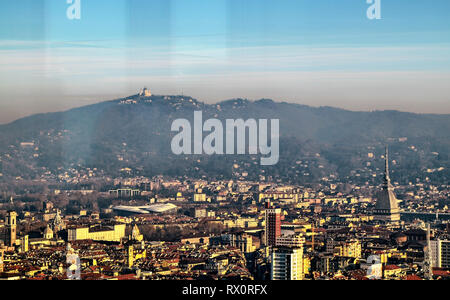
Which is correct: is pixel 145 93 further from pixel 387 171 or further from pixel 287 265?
pixel 287 265

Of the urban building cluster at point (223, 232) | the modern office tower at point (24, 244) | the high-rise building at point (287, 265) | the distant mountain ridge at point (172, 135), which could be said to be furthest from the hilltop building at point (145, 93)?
the high-rise building at point (287, 265)

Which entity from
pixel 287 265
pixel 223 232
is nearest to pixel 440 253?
pixel 287 265

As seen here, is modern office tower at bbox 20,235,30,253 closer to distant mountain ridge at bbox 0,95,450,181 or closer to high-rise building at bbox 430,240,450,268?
distant mountain ridge at bbox 0,95,450,181

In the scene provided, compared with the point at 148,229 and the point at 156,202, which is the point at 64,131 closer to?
the point at 156,202

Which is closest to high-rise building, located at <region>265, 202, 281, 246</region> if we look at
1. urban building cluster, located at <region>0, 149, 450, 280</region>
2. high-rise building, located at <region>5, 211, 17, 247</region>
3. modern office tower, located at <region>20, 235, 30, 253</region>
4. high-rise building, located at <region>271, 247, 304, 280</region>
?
urban building cluster, located at <region>0, 149, 450, 280</region>

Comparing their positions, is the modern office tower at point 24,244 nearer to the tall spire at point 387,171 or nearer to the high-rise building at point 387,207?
the high-rise building at point 387,207
